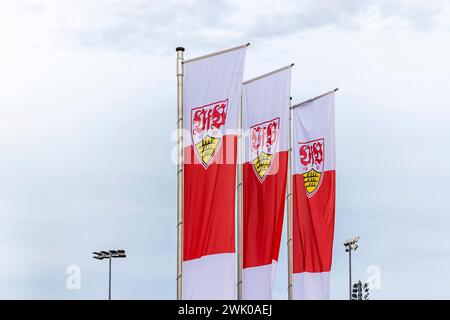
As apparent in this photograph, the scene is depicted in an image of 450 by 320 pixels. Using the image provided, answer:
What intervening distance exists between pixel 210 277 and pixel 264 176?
543 centimetres

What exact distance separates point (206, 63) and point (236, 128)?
2.15 meters

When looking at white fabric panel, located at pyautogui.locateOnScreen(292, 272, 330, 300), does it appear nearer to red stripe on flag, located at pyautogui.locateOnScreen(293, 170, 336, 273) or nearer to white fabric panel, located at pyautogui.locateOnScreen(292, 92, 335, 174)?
red stripe on flag, located at pyautogui.locateOnScreen(293, 170, 336, 273)

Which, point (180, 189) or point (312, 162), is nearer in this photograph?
point (180, 189)

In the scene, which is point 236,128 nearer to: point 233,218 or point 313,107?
point 233,218

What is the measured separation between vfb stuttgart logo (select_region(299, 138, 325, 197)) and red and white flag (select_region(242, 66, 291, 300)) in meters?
2.38

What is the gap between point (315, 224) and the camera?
37.5m

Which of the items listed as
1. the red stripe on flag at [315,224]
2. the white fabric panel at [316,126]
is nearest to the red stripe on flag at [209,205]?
the red stripe on flag at [315,224]

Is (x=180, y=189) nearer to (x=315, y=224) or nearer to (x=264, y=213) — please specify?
(x=264, y=213)

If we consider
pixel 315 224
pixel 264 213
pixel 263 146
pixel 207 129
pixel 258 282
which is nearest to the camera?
pixel 207 129

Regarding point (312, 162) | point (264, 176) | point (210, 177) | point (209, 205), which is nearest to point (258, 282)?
point (264, 176)

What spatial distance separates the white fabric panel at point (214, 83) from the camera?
30562mm
